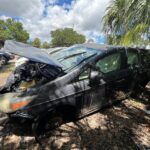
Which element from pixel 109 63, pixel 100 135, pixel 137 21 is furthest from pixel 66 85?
pixel 137 21

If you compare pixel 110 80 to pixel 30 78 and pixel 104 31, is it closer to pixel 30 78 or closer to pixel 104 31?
pixel 30 78

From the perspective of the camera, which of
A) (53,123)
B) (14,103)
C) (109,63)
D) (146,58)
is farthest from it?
(146,58)

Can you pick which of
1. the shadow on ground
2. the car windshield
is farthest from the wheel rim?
the car windshield

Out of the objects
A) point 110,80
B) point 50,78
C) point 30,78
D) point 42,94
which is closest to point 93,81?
point 110,80

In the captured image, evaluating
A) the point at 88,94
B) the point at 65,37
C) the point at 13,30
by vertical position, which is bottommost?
the point at 88,94

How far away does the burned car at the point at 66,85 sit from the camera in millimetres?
3357

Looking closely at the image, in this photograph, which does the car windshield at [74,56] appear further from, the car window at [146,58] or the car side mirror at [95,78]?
the car window at [146,58]

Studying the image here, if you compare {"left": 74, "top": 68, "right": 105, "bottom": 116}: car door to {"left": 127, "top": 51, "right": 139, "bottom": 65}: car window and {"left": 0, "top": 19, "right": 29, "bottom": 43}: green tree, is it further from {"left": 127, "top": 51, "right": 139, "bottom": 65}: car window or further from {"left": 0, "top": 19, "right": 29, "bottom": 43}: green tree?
{"left": 0, "top": 19, "right": 29, "bottom": 43}: green tree

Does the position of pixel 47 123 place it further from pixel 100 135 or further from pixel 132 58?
pixel 132 58

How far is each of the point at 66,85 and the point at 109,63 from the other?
136 centimetres

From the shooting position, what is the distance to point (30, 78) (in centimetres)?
427

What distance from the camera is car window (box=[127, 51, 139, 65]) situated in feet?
16.7

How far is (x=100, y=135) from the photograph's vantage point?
3.81 m

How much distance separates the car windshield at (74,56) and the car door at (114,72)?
322 millimetres
